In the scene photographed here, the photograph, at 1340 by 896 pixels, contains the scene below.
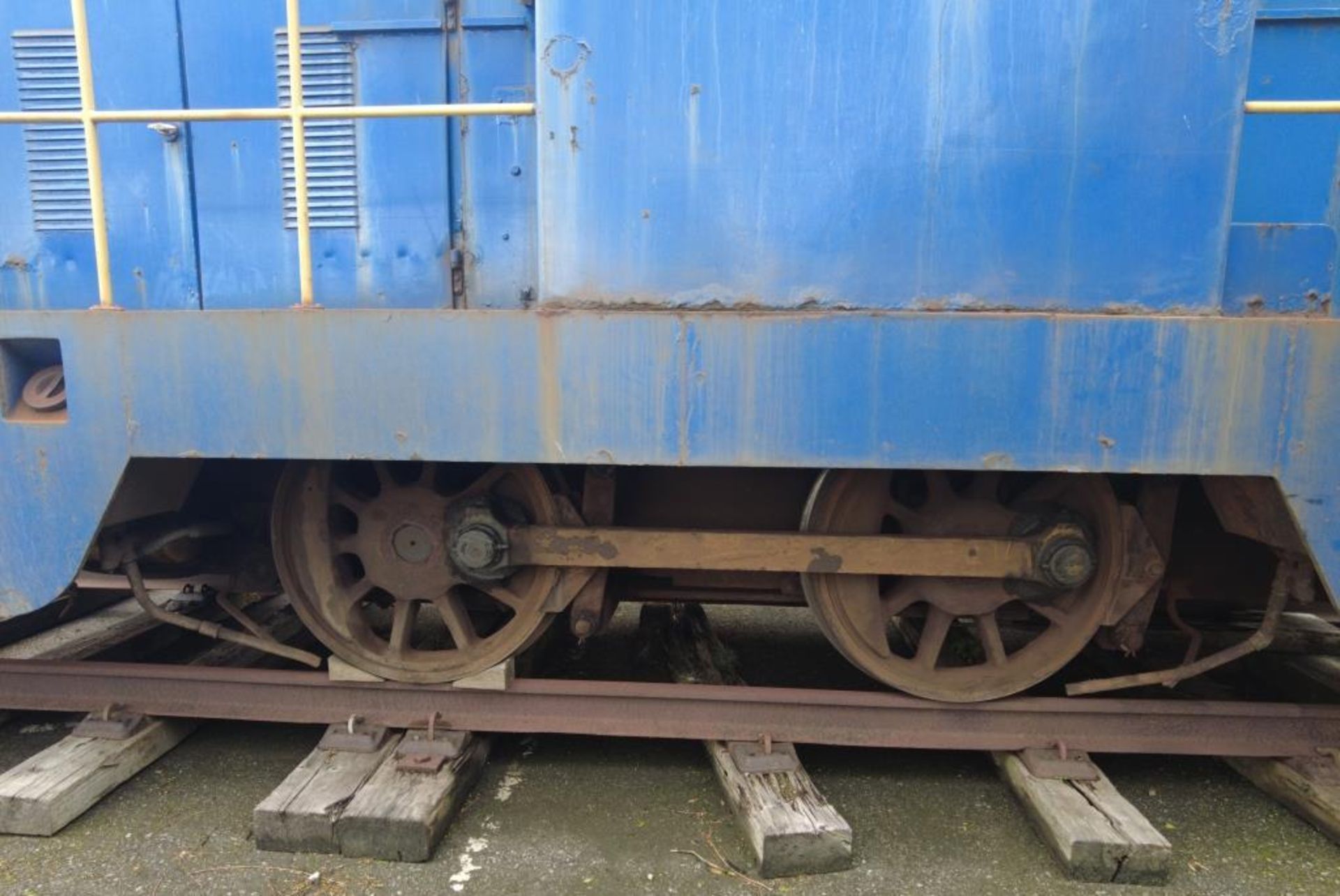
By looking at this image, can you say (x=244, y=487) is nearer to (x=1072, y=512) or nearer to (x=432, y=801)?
(x=432, y=801)

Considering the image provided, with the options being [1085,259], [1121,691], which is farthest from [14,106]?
[1121,691]

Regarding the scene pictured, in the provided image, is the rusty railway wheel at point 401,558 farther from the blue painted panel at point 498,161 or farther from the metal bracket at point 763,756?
the metal bracket at point 763,756

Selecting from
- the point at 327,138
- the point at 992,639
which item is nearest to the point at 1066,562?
the point at 992,639

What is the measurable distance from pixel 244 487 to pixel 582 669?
1.58 meters

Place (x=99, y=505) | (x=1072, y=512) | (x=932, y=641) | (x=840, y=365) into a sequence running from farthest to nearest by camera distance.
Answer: (x=932, y=641) → (x=1072, y=512) → (x=99, y=505) → (x=840, y=365)

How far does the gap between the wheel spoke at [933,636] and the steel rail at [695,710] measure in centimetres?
14

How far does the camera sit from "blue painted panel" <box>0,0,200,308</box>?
2.71m

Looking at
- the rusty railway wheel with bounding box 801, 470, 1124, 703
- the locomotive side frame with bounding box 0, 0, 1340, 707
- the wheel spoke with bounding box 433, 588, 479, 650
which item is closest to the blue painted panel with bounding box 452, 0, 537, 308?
the locomotive side frame with bounding box 0, 0, 1340, 707

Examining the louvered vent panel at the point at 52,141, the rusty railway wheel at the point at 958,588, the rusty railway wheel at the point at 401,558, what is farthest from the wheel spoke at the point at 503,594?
the louvered vent panel at the point at 52,141

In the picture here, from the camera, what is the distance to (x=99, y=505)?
2.11 meters

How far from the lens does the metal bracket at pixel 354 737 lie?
246 centimetres

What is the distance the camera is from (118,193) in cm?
274

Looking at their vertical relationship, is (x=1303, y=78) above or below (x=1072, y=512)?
above

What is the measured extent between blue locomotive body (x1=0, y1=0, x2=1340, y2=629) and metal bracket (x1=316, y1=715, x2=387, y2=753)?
931 mm
